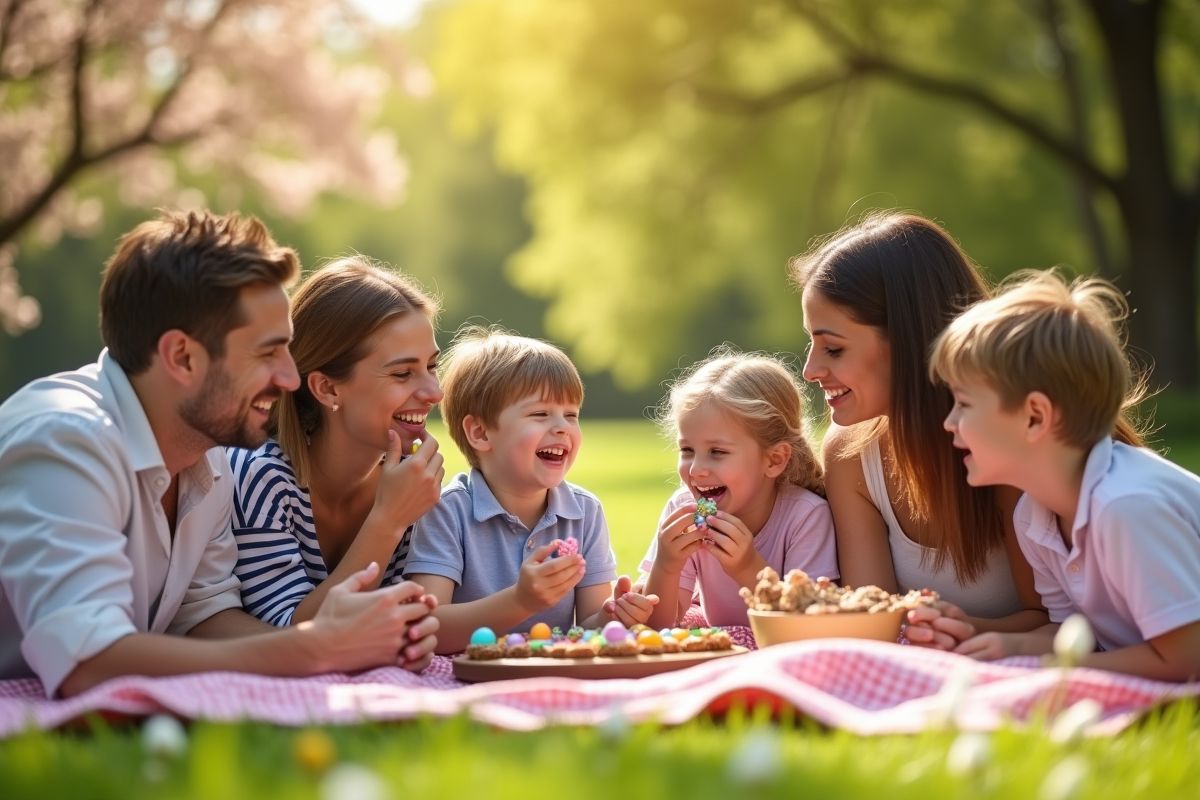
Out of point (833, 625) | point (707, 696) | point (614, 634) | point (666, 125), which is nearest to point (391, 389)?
point (614, 634)

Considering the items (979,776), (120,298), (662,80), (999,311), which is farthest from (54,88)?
(979,776)

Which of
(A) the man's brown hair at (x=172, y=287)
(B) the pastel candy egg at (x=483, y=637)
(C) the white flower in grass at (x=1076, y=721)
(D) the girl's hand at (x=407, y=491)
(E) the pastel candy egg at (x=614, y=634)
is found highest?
(A) the man's brown hair at (x=172, y=287)

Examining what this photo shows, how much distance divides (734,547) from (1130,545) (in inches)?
51.4

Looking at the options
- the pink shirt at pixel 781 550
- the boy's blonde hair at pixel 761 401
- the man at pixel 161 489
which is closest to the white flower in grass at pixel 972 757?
the man at pixel 161 489

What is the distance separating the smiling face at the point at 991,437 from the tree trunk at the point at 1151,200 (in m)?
14.3

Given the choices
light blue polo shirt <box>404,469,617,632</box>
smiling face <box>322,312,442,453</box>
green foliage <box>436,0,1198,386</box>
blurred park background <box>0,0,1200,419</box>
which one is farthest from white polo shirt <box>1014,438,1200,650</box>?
green foliage <box>436,0,1198,386</box>

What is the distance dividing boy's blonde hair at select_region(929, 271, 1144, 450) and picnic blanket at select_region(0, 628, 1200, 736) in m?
0.78

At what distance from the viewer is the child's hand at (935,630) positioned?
3.75 meters

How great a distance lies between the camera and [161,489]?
358cm

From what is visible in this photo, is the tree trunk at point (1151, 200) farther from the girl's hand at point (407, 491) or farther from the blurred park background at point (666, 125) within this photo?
the girl's hand at point (407, 491)

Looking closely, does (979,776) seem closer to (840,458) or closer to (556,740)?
(556,740)

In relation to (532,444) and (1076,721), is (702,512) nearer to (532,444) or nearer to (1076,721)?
(532,444)

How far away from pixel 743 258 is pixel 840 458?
27.0 m

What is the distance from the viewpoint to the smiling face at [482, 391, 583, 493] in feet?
14.8
